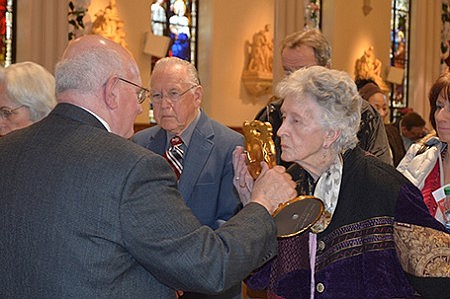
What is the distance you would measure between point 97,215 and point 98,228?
37mm

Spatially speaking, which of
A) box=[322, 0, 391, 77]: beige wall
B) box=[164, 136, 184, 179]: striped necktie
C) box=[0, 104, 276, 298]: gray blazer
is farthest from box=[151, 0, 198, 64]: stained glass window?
box=[0, 104, 276, 298]: gray blazer

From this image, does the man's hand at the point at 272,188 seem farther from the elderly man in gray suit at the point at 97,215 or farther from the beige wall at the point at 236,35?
the beige wall at the point at 236,35

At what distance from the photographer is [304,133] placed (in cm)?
334

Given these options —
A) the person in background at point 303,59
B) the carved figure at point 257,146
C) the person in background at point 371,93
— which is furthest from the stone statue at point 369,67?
the carved figure at point 257,146

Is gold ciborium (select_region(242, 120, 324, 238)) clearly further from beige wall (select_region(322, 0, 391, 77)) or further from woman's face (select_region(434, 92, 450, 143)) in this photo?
beige wall (select_region(322, 0, 391, 77))

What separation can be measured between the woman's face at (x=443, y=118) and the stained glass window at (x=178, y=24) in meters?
8.85

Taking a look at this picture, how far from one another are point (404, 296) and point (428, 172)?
1000 mm

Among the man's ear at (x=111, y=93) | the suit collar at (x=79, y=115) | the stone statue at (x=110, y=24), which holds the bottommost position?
the suit collar at (x=79, y=115)

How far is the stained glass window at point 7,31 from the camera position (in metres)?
10.2

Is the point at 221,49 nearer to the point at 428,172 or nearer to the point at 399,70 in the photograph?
the point at 399,70

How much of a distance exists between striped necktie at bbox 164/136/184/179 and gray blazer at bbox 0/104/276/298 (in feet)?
5.45

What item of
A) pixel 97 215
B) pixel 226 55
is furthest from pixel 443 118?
pixel 226 55

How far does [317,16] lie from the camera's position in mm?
15672

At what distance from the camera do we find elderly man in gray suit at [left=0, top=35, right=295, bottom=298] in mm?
2436
